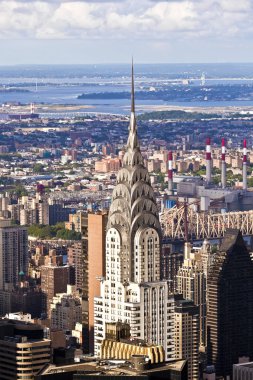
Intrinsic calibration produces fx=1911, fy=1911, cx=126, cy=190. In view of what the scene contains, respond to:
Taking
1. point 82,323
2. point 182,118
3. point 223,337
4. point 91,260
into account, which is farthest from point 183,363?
point 182,118

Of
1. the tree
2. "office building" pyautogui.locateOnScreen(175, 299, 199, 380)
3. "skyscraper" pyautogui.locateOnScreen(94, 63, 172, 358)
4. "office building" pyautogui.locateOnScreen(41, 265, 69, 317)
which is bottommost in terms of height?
the tree

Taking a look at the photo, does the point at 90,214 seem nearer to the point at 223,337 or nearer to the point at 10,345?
the point at 223,337

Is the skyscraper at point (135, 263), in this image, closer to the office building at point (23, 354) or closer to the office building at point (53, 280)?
the office building at point (23, 354)

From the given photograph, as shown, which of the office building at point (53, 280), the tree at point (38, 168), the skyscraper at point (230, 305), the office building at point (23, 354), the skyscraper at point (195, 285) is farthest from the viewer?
the tree at point (38, 168)

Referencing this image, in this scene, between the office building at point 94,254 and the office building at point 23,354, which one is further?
the office building at point 94,254

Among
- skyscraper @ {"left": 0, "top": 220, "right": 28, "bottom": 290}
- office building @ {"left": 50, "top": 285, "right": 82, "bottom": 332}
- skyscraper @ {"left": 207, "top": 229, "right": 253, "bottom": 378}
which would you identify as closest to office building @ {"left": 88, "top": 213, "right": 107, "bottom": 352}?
skyscraper @ {"left": 207, "top": 229, "right": 253, "bottom": 378}

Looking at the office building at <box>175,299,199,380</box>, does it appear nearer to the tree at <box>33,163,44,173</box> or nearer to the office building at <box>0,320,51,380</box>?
the office building at <box>0,320,51,380</box>

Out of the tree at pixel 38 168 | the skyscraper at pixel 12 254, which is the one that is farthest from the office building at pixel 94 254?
the tree at pixel 38 168
